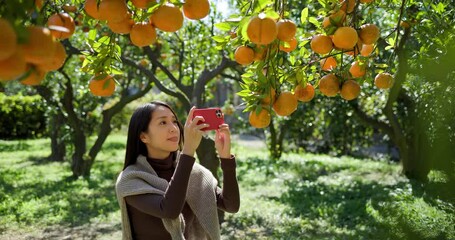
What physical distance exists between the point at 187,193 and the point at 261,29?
147 cm

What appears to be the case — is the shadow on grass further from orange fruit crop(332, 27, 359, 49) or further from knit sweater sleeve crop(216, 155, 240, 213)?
orange fruit crop(332, 27, 359, 49)

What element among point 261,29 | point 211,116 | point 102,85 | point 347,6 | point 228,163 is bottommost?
point 228,163

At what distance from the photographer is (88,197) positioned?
6465mm

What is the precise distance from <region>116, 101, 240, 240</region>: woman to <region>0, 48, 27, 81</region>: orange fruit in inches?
50.5

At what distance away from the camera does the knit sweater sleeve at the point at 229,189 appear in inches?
86.2

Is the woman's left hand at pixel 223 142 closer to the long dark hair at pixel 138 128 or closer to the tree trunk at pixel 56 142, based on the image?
the long dark hair at pixel 138 128

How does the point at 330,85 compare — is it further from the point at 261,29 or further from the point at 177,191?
the point at 177,191

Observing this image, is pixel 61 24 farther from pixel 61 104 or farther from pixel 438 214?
pixel 61 104

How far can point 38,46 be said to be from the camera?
2.38ft

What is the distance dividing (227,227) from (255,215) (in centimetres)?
52

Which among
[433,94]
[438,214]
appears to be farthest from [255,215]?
[433,94]

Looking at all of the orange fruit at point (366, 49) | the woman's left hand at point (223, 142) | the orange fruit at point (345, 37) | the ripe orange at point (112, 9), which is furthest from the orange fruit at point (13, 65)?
the woman's left hand at point (223, 142)

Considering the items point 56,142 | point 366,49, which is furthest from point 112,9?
point 56,142

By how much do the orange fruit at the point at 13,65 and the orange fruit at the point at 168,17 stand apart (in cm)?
45
